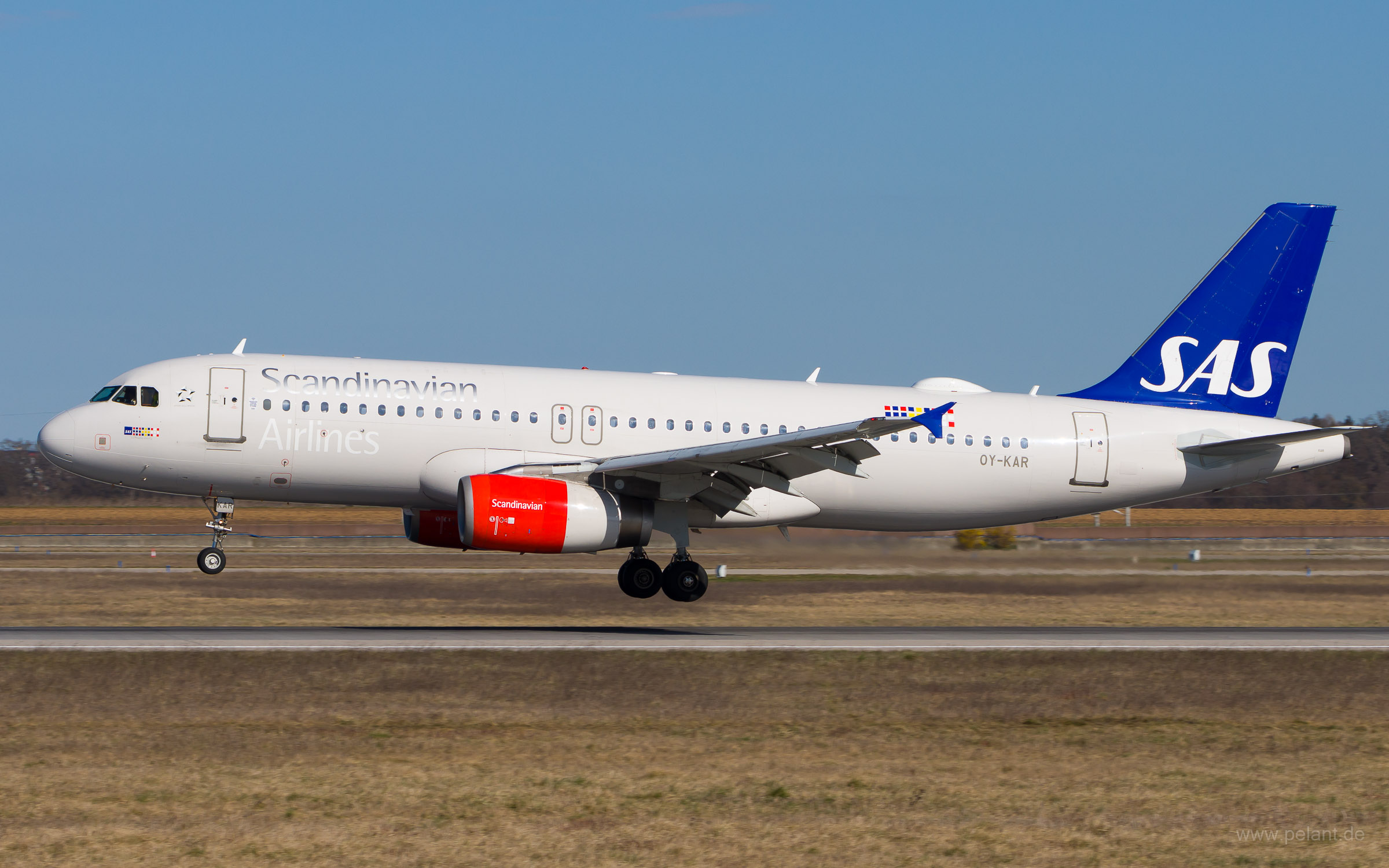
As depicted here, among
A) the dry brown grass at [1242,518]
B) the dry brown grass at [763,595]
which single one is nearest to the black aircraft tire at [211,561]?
the dry brown grass at [763,595]

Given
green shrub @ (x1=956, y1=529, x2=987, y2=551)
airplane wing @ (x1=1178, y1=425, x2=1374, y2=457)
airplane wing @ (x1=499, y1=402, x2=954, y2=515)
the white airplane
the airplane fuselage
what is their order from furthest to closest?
green shrub @ (x1=956, y1=529, x2=987, y2=551), airplane wing @ (x1=1178, y1=425, x2=1374, y2=457), the airplane fuselage, the white airplane, airplane wing @ (x1=499, y1=402, x2=954, y2=515)

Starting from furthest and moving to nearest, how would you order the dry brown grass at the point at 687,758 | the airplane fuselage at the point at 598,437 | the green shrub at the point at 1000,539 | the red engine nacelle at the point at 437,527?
the green shrub at the point at 1000,539 → the red engine nacelle at the point at 437,527 → the airplane fuselage at the point at 598,437 → the dry brown grass at the point at 687,758

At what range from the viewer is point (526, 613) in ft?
109

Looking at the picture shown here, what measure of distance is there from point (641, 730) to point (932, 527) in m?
14.1

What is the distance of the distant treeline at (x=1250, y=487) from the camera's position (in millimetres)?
88750

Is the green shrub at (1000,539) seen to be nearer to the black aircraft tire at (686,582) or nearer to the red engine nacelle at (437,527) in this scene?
the black aircraft tire at (686,582)

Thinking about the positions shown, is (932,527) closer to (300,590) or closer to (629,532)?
(629,532)

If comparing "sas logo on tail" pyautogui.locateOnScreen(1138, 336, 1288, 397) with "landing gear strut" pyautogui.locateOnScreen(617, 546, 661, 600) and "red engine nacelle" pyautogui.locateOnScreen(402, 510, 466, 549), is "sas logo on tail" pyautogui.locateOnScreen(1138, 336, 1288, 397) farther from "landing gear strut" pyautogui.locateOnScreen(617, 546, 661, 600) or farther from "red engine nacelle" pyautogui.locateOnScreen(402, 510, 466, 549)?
"red engine nacelle" pyautogui.locateOnScreen(402, 510, 466, 549)

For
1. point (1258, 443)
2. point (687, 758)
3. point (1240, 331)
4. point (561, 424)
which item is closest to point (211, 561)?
point (561, 424)

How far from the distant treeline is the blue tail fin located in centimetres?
5745

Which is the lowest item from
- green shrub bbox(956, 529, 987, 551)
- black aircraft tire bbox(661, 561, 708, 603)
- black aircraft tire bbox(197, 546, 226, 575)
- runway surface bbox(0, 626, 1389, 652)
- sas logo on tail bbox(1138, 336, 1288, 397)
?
runway surface bbox(0, 626, 1389, 652)

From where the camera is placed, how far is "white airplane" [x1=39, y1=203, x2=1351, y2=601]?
2612cm

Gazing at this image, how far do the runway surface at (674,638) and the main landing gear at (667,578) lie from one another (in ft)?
2.59

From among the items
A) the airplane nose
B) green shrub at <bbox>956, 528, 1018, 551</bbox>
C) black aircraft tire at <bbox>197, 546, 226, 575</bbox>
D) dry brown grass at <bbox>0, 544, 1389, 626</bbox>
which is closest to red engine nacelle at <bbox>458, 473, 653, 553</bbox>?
dry brown grass at <bbox>0, 544, 1389, 626</bbox>
